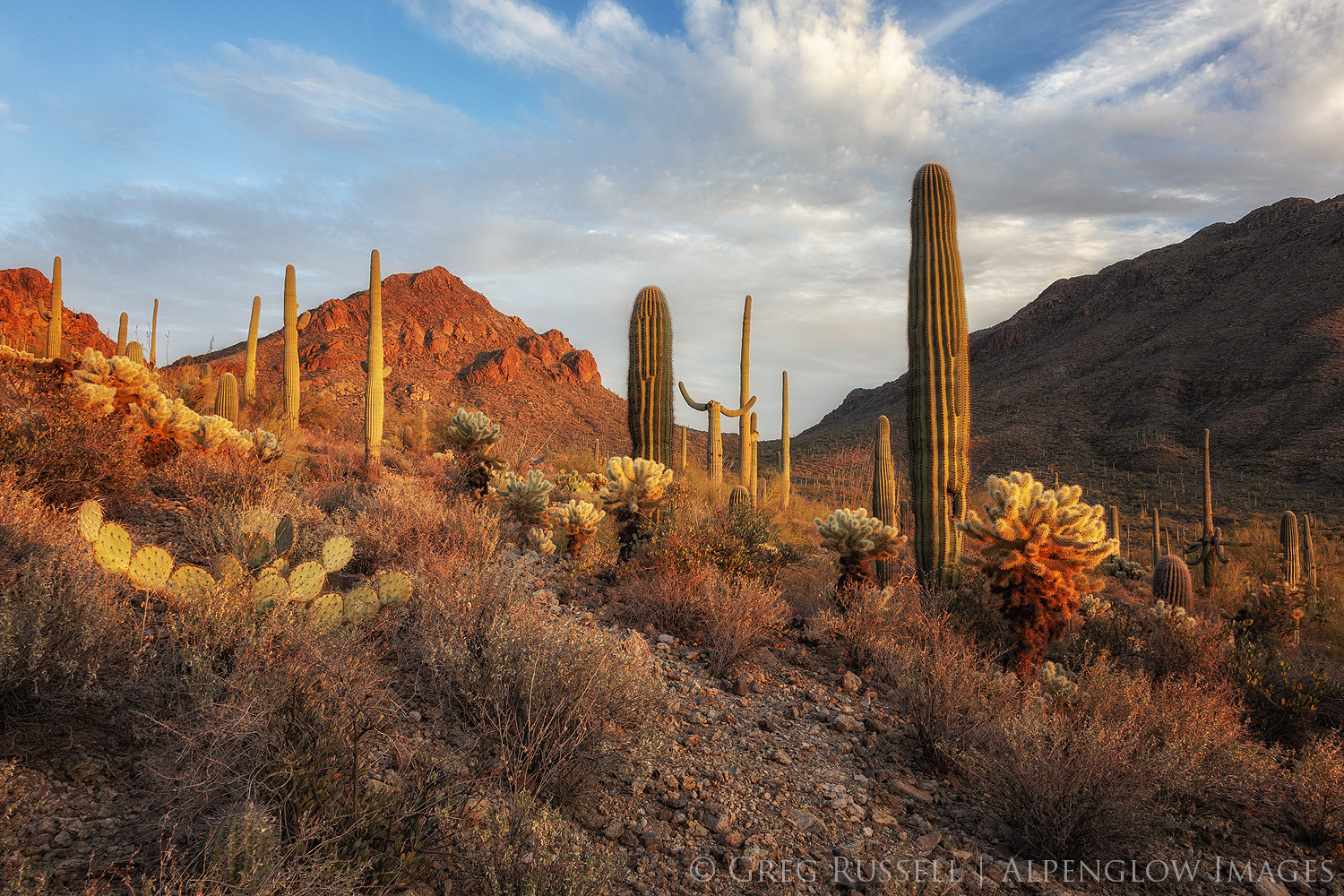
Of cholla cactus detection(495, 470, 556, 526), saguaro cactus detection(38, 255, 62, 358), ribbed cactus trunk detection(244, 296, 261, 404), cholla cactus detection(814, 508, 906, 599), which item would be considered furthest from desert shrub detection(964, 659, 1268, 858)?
saguaro cactus detection(38, 255, 62, 358)

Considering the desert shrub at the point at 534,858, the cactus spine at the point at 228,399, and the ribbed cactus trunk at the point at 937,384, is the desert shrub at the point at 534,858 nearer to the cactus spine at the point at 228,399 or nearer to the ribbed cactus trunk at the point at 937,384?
the ribbed cactus trunk at the point at 937,384

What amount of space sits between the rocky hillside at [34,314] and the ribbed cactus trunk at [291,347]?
20.3 m

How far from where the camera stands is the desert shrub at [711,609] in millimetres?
5602

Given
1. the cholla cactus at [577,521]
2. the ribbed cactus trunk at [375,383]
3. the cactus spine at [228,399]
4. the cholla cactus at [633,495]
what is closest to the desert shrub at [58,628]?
the cholla cactus at [577,521]

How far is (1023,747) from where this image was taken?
13.1 feet

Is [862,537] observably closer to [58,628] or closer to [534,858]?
[534,858]

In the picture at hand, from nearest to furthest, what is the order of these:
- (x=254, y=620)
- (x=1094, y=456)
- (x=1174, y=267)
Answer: (x=254, y=620)
(x=1094, y=456)
(x=1174, y=267)

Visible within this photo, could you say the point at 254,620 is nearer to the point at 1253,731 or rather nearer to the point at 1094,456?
the point at 1253,731

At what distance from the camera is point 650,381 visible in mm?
9938

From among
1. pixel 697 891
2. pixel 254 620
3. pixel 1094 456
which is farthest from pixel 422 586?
pixel 1094 456

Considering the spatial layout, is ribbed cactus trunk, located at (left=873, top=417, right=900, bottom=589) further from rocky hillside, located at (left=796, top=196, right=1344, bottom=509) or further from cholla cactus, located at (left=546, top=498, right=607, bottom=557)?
rocky hillside, located at (left=796, top=196, right=1344, bottom=509)

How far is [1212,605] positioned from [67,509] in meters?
19.3

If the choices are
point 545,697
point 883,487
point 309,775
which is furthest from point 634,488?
point 883,487

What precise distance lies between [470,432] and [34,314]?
36.2 m
